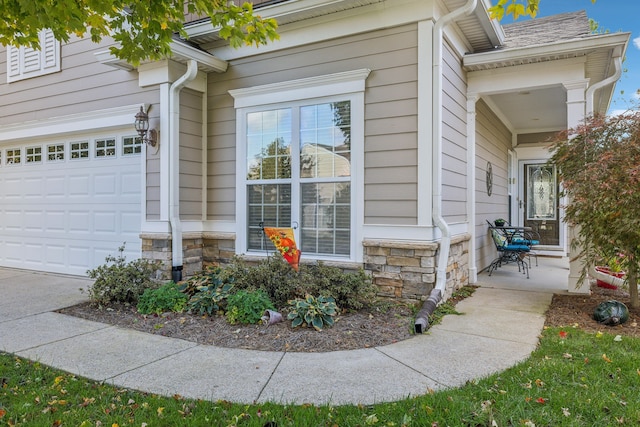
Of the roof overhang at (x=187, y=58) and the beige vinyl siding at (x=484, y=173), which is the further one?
the beige vinyl siding at (x=484, y=173)

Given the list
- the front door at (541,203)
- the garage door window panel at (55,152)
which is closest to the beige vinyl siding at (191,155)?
the garage door window panel at (55,152)

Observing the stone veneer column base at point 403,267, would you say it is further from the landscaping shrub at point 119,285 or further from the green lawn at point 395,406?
the landscaping shrub at point 119,285

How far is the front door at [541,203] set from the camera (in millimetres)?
9359

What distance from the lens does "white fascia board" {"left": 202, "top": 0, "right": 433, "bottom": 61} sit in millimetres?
4398

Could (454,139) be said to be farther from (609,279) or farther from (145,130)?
(145,130)

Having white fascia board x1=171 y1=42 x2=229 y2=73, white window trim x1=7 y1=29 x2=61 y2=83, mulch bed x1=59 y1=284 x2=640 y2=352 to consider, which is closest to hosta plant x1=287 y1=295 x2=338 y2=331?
mulch bed x1=59 y1=284 x2=640 y2=352

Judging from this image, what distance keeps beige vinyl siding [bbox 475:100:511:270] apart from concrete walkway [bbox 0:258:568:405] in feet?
8.17

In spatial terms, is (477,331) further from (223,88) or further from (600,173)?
(223,88)

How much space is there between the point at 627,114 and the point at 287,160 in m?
3.78

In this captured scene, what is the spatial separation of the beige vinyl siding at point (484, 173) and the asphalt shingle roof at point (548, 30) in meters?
1.08

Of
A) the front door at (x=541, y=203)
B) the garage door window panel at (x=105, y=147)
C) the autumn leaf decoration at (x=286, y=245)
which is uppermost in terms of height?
the garage door window panel at (x=105, y=147)

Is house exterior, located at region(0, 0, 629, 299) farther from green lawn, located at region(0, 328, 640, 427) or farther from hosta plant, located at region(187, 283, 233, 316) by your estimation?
green lawn, located at region(0, 328, 640, 427)

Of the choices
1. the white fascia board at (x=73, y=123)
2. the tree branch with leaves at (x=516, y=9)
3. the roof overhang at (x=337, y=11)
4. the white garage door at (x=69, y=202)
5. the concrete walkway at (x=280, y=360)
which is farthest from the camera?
the white garage door at (x=69, y=202)

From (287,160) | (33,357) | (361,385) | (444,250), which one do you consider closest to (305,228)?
(287,160)
